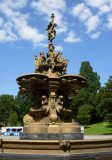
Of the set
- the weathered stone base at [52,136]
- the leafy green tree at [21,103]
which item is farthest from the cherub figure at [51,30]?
the leafy green tree at [21,103]

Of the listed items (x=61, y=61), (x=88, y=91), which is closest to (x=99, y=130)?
(x=88, y=91)

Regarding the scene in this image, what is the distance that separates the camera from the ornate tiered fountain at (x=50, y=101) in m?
12.4

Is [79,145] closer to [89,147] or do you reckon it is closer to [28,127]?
[89,147]

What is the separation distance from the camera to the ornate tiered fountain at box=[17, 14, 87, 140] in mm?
12375

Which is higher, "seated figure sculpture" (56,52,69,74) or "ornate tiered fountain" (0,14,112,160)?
"seated figure sculpture" (56,52,69,74)

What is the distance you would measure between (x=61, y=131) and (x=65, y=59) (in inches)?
206

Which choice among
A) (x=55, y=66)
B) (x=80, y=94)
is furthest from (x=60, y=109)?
(x=80, y=94)

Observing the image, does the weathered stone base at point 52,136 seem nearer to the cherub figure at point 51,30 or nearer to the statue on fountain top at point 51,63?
the statue on fountain top at point 51,63

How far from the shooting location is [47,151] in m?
9.76

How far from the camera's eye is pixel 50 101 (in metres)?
13.3

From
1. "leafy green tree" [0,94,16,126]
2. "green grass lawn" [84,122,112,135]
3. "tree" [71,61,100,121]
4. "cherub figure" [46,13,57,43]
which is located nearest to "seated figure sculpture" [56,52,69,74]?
"cherub figure" [46,13,57,43]

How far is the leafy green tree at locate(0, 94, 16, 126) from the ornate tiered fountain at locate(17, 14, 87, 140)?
212 feet

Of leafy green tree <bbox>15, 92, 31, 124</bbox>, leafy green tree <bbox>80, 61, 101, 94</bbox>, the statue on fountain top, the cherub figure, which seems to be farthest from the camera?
leafy green tree <bbox>15, 92, 31, 124</bbox>

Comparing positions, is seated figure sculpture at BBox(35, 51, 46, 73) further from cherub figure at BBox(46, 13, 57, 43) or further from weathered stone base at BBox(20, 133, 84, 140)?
weathered stone base at BBox(20, 133, 84, 140)
